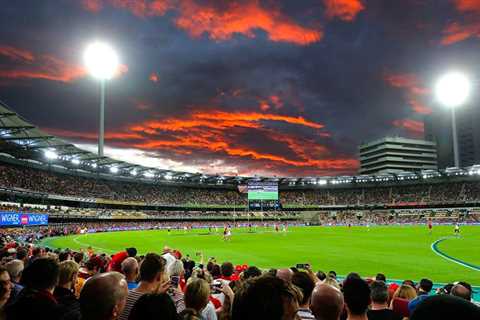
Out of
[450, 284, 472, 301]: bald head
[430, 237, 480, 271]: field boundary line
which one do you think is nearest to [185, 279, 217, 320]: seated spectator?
[450, 284, 472, 301]: bald head

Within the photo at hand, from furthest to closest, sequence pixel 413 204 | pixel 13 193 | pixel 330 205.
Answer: pixel 330 205
pixel 413 204
pixel 13 193

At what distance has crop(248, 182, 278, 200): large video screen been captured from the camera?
70.5 m

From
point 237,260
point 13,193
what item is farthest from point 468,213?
point 13,193

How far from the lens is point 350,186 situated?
415ft

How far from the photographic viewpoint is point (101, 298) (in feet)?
10.7

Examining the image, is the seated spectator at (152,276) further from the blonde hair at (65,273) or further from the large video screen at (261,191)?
the large video screen at (261,191)

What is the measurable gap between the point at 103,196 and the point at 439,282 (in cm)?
8468

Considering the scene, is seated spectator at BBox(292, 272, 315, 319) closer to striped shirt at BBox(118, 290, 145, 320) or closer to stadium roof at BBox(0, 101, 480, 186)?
striped shirt at BBox(118, 290, 145, 320)

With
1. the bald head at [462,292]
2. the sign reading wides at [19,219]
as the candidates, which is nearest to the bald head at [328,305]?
the bald head at [462,292]

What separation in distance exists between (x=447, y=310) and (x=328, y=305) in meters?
1.77

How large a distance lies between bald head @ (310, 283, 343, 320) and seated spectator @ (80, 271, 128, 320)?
1.96 m

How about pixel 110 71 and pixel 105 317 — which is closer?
pixel 105 317

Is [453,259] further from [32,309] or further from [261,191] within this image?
[261,191]

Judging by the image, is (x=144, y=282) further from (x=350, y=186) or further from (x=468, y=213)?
(x=350, y=186)
